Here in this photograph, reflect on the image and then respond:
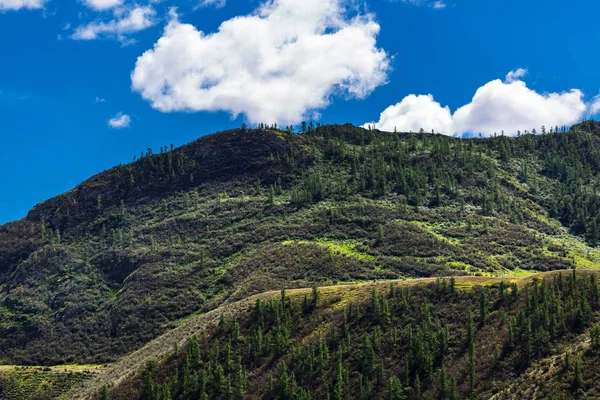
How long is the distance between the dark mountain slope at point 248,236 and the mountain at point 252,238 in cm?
49

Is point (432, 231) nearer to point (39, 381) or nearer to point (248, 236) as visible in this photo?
point (248, 236)

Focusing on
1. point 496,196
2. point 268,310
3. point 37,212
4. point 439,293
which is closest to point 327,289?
point 268,310

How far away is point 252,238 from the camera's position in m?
142

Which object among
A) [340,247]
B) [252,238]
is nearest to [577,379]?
[340,247]

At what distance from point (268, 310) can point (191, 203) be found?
3875 inches

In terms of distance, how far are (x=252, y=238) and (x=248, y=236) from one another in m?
1.95

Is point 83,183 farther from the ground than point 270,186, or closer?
farther from the ground

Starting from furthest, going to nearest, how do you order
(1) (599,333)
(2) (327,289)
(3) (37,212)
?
(3) (37,212)
(2) (327,289)
(1) (599,333)

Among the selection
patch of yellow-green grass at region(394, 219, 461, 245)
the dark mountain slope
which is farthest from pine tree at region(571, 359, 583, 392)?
patch of yellow-green grass at region(394, 219, 461, 245)

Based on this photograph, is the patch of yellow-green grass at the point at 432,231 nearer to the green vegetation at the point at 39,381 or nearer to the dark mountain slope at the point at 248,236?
the dark mountain slope at the point at 248,236

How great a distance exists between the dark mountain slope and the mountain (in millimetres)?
486

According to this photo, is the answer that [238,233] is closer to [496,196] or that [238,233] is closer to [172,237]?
[172,237]

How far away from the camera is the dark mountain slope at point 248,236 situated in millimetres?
116438

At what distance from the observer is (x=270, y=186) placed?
176000 mm
